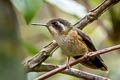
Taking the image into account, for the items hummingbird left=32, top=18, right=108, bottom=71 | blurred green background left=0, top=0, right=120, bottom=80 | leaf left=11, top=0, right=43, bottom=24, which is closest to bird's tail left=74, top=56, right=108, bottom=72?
hummingbird left=32, top=18, right=108, bottom=71

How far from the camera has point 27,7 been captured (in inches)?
Result: 47.4

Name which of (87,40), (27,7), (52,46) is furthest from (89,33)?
(27,7)

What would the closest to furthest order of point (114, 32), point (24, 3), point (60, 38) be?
point (24, 3) → point (60, 38) → point (114, 32)

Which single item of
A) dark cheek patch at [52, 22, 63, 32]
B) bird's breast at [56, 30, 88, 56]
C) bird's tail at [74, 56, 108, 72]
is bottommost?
bird's tail at [74, 56, 108, 72]

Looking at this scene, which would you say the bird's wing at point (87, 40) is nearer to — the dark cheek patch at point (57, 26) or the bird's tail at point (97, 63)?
the bird's tail at point (97, 63)

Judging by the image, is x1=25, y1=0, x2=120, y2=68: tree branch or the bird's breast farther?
the bird's breast

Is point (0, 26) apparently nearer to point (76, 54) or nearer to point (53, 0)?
point (76, 54)

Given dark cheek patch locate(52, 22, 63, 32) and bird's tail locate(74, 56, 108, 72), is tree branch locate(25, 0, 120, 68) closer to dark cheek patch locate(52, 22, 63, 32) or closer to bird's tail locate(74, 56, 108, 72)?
dark cheek patch locate(52, 22, 63, 32)

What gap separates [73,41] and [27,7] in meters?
0.70

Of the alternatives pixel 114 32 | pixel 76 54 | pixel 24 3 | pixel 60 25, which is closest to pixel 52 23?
pixel 60 25

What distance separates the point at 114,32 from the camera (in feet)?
9.71

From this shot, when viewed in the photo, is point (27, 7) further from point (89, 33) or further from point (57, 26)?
point (89, 33)

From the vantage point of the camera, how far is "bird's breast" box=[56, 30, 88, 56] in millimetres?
1761

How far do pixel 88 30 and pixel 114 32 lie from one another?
29cm
